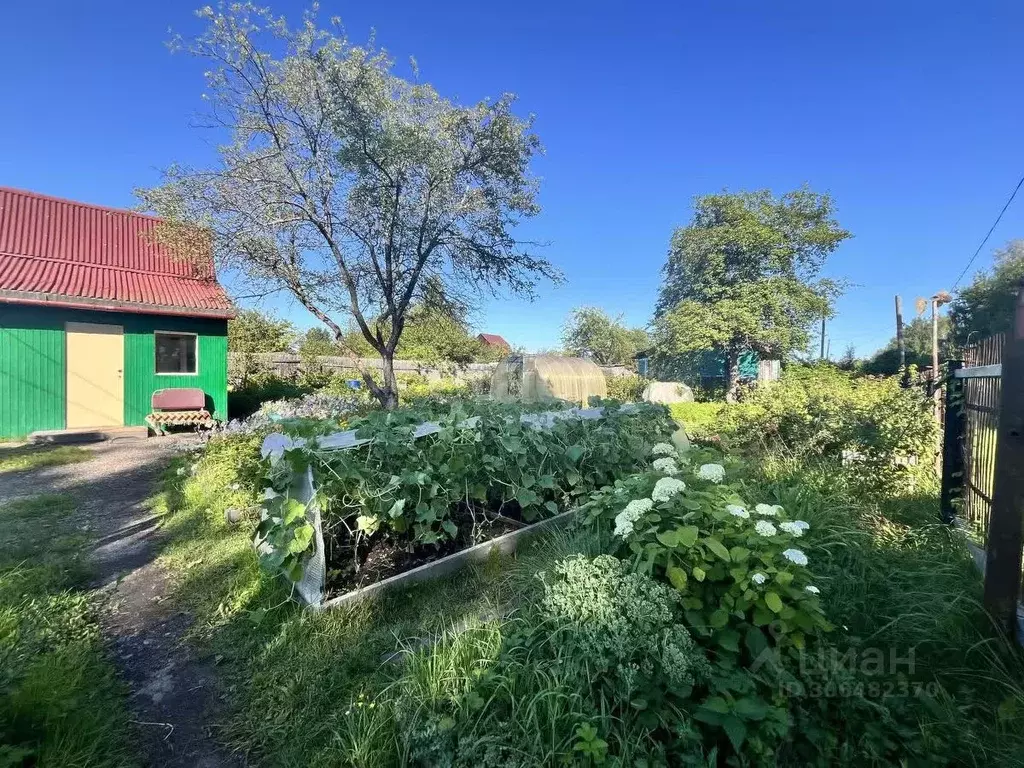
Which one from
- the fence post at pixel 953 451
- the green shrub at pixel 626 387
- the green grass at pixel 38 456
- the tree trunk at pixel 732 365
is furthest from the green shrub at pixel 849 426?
the tree trunk at pixel 732 365

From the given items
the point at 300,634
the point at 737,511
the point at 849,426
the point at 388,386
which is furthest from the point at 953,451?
the point at 388,386

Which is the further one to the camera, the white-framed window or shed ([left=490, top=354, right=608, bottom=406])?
shed ([left=490, top=354, right=608, bottom=406])

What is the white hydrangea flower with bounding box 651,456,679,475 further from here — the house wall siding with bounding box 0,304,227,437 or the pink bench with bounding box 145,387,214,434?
the house wall siding with bounding box 0,304,227,437

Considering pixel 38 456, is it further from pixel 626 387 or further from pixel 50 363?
pixel 626 387

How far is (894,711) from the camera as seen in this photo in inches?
67.9

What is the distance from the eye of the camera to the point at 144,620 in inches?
106

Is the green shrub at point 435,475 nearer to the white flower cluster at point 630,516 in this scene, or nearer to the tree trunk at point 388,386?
the white flower cluster at point 630,516

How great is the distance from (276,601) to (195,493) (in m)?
2.61

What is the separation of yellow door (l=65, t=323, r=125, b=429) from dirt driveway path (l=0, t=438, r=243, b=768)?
3.66 meters

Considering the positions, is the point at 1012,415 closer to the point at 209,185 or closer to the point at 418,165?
the point at 418,165

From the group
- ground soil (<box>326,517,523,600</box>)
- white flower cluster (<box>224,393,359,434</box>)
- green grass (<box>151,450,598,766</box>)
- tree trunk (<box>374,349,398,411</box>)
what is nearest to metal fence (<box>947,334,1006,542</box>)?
green grass (<box>151,450,598,766</box>)

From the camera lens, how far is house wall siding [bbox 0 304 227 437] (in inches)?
320

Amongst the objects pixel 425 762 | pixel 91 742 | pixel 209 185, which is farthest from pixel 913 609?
pixel 209 185

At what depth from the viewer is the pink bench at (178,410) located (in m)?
9.00
